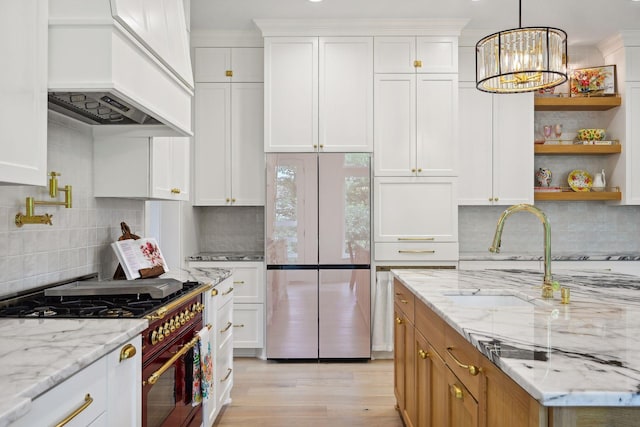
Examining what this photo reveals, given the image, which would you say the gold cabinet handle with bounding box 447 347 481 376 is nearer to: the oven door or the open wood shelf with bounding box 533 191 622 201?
the oven door

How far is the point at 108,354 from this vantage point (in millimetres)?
1373

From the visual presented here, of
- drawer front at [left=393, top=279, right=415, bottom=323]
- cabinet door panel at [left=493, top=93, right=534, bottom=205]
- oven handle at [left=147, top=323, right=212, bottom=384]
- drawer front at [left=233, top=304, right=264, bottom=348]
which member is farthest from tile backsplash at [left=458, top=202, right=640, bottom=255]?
oven handle at [left=147, top=323, right=212, bottom=384]

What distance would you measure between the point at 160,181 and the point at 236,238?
1.92 m

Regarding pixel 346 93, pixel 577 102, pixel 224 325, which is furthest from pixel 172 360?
pixel 577 102

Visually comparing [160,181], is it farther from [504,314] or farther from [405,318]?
[504,314]

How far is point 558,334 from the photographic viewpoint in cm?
133

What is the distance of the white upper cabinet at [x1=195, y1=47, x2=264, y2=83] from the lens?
416 centimetres

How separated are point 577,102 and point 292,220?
2.78m

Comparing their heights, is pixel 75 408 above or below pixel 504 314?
below

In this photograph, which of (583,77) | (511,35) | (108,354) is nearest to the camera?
(108,354)

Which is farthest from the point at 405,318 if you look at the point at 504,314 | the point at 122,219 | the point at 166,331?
the point at 122,219

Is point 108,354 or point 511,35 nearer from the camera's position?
point 108,354

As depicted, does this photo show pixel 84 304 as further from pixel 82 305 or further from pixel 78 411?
pixel 78 411

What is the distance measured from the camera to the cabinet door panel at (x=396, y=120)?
13.0 ft
